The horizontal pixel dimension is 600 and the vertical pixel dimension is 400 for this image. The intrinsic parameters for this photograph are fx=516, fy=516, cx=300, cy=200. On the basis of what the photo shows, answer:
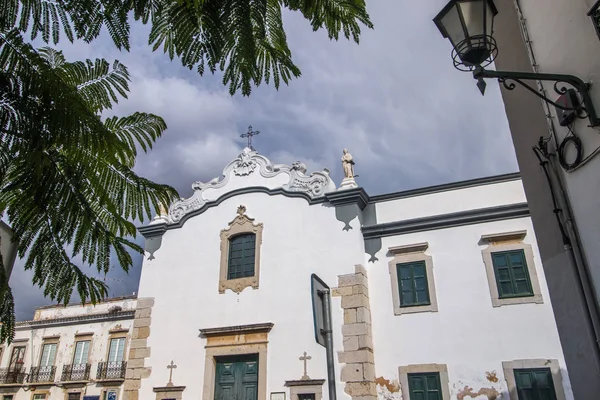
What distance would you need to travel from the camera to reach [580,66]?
491cm

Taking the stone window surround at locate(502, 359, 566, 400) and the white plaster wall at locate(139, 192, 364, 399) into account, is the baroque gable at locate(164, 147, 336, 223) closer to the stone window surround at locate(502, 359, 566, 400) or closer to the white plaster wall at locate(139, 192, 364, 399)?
the white plaster wall at locate(139, 192, 364, 399)

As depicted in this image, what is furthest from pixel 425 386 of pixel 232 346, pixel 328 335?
pixel 328 335

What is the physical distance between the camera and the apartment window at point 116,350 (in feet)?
66.8

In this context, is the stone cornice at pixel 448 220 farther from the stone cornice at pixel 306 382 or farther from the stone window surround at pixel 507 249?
the stone cornice at pixel 306 382

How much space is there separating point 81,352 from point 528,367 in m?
17.4

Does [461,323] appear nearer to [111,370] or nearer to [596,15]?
[596,15]

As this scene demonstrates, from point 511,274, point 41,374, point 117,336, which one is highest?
point 117,336

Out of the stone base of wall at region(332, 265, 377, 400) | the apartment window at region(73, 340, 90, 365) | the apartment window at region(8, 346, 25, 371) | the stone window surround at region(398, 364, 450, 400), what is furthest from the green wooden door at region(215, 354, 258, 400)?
the apartment window at region(8, 346, 25, 371)

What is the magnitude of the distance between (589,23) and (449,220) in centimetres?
887

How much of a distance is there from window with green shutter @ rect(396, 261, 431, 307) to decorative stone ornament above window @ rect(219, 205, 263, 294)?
4.00 m

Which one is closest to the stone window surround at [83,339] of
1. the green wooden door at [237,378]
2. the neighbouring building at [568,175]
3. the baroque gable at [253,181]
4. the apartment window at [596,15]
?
the baroque gable at [253,181]

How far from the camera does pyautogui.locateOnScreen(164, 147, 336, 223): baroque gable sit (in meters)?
15.1

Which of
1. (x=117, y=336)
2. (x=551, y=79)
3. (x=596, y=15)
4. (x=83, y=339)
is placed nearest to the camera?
(x=551, y=79)

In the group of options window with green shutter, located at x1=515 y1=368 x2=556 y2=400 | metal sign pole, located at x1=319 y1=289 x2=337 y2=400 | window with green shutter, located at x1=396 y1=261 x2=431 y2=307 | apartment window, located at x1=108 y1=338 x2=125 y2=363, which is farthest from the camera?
apartment window, located at x1=108 y1=338 x2=125 y2=363
